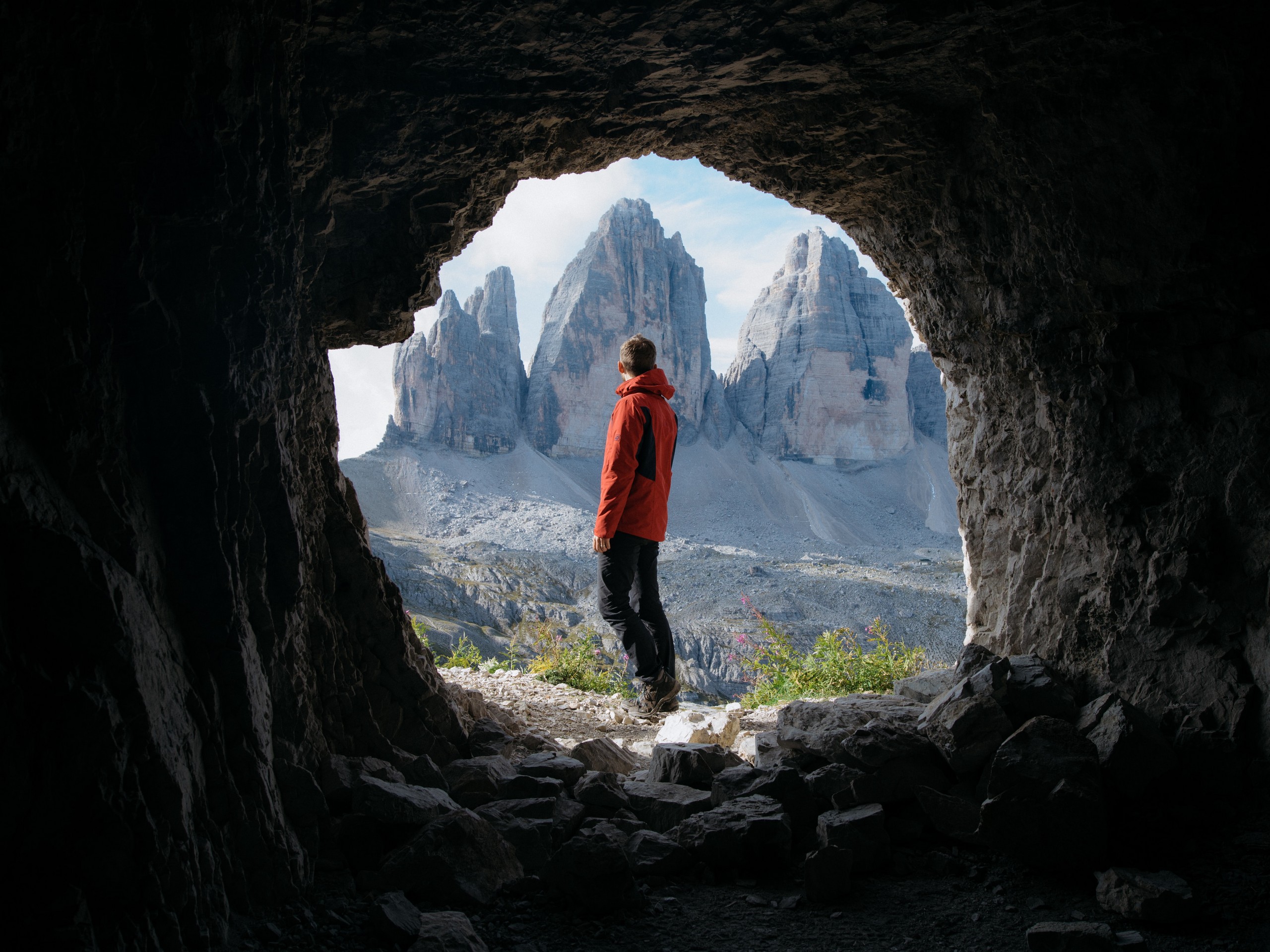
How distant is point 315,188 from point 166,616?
5.86ft

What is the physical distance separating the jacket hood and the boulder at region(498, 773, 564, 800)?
2.73 meters

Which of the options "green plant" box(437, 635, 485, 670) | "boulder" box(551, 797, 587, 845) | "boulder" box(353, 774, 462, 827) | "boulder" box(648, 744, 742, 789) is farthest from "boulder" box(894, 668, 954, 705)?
"green plant" box(437, 635, 485, 670)

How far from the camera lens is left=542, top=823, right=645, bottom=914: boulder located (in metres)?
2.35

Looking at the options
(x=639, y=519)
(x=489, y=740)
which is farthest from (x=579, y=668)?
(x=489, y=740)

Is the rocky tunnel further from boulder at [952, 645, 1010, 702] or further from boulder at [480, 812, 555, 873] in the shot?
boulder at [480, 812, 555, 873]

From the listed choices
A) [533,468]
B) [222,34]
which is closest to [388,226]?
[222,34]

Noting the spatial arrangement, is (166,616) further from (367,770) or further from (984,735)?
(984,735)

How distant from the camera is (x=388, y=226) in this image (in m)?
3.54

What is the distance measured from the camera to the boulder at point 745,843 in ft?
8.80

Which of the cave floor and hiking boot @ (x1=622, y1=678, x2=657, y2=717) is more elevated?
the cave floor

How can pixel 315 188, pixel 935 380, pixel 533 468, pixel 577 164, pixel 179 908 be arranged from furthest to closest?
pixel 935 380, pixel 533 468, pixel 577 164, pixel 315 188, pixel 179 908

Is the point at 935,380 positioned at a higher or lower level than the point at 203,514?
higher

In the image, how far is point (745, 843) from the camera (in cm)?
268

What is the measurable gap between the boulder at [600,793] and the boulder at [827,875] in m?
0.87
